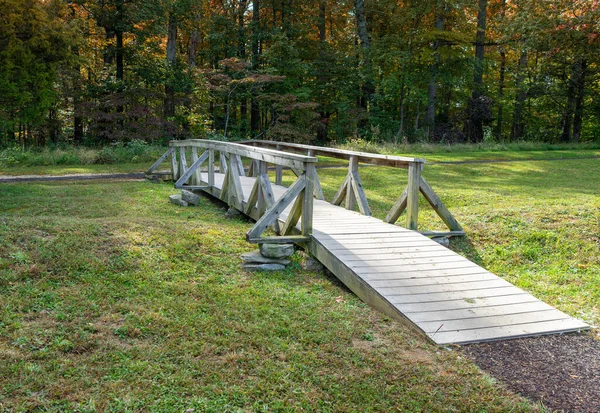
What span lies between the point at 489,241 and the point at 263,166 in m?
3.35

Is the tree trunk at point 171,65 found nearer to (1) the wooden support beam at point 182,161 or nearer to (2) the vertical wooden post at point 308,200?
(1) the wooden support beam at point 182,161

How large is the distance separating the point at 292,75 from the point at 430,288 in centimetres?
2370

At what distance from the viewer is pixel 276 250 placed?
5738 mm

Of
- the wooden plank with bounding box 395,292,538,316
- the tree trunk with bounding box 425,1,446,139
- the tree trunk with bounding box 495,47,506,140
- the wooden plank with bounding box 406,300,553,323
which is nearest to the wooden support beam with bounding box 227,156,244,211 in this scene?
the wooden plank with bounding box 395,292,538,316

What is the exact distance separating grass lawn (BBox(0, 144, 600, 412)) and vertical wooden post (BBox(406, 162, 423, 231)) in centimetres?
69

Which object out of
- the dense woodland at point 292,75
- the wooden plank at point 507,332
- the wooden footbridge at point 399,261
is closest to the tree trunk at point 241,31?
the dense woodland at point 292,75

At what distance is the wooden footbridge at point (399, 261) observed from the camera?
160 inches

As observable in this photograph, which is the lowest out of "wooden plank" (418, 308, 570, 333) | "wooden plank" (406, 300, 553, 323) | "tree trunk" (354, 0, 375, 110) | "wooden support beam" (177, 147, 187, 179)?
"wooden plank" (418, 308, 570, 333)

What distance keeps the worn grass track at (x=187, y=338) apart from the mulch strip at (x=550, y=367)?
0.64 feet

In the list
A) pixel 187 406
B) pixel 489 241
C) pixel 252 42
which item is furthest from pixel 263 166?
pixel 252 42

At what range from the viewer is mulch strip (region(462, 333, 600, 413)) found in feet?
10.1

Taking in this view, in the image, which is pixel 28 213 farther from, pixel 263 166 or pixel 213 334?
pixel 213 334

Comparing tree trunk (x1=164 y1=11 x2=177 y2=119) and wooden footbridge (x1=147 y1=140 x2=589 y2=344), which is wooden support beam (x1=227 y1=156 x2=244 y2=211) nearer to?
wooden footbridge (x1=147 y1=140 x2=589 y2=344)

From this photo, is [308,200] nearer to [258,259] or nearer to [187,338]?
[258,259]
